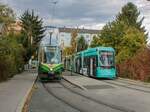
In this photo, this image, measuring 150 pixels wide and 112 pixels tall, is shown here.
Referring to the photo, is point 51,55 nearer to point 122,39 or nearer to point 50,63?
point 50,63

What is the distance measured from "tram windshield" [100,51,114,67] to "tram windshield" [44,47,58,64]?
17.4ft

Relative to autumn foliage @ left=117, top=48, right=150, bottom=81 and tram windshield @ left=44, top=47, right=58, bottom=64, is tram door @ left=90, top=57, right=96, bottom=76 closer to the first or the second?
autumn foliage @ left=117, top=48, right=150, bottom=81

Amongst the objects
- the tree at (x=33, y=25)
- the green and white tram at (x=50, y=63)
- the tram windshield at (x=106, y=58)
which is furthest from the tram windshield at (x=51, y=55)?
the tree at (x=33, y=25)

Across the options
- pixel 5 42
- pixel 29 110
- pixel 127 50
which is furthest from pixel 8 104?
pixel 127 50

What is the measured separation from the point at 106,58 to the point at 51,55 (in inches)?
247

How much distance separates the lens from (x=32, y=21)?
97.9 meters

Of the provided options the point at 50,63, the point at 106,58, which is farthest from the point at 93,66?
the point at 50,63

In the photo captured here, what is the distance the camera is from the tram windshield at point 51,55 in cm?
3838

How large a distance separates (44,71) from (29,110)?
20.9 meters

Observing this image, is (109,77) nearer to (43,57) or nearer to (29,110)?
(43,57)

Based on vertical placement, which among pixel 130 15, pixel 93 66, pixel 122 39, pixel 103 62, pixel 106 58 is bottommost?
pixel 93 66

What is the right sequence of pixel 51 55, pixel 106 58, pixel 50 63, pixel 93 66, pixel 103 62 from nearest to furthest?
pixel 50 63
pixel 51 55
pixel 103 62
pixel 106 58
pixel 93 66

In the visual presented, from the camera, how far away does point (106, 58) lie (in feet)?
139

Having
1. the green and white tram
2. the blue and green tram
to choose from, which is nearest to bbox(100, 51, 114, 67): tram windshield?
the blue and green tram
